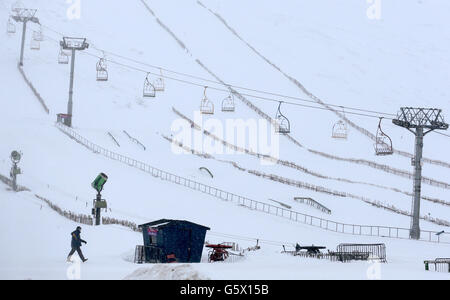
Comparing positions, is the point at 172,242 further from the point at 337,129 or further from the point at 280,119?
the point at 280,119

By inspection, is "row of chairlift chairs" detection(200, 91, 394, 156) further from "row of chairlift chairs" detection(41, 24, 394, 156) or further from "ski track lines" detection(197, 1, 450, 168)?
"ski track lines" detection(197, 1, 450, 168)

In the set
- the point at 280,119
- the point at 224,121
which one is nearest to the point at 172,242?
the point at 224,121

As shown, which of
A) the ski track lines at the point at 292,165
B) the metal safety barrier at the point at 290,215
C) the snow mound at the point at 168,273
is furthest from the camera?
the ski track lines at the point at 292,165

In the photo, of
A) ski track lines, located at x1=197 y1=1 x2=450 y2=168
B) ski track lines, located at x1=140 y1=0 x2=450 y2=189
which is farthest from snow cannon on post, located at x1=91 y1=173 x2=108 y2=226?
ski track lines, located at x1=197 y1=1 x2=450 y2=168

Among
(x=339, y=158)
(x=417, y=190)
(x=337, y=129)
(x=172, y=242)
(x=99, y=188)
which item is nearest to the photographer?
(x=172, y=242)

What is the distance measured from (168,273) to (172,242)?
8901mm

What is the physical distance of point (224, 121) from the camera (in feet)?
241

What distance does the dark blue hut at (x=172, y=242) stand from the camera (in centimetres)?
2636

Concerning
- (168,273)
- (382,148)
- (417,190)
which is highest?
(382,148)

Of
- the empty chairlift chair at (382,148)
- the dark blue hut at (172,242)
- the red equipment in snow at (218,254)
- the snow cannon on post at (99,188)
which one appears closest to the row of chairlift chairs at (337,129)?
the empty chairlift chair at (382,148)

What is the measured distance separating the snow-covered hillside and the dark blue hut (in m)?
1.44

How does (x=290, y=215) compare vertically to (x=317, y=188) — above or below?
below

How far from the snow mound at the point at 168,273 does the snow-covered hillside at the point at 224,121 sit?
6cm

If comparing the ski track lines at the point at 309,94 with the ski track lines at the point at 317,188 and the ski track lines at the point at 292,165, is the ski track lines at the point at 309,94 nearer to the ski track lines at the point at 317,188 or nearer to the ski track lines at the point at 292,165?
the ski track lines at the point at 292,165
